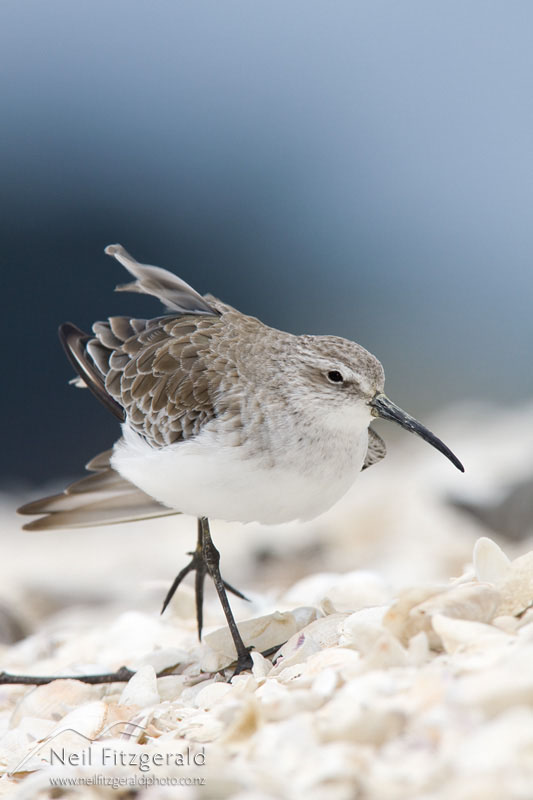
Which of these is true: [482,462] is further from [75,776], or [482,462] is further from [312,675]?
[75,776]

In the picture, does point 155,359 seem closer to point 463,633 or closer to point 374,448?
point 374,448

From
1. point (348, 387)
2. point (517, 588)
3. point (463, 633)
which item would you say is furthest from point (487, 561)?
point (348, 387)

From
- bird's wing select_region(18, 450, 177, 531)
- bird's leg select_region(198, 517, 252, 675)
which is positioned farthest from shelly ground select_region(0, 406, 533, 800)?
bird's wing select_region(18, 450, 177, 531)

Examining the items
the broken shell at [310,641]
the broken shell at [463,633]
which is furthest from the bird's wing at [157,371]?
the broken shell at [463,633]

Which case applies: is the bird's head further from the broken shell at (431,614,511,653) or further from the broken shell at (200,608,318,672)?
the broken shell at (431,614,511,653)

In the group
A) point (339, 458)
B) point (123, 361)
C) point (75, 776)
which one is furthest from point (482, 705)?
point (123, 361)

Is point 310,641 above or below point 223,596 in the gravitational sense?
above
